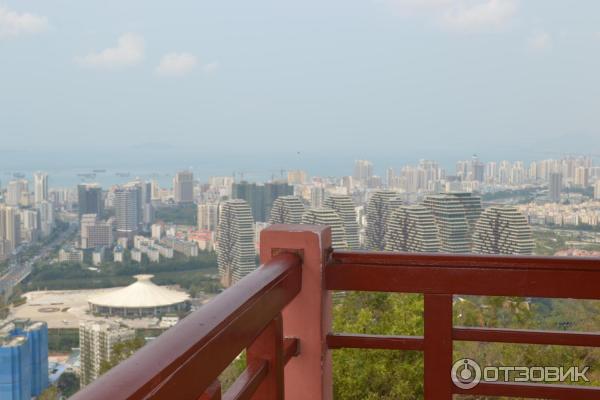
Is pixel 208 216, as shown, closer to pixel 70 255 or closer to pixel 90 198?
pixel 90 198

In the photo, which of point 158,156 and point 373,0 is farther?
point 373,0

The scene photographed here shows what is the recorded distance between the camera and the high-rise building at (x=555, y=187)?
316 inches

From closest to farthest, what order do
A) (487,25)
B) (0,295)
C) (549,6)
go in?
(0,295)
(549,6)
(487,25)

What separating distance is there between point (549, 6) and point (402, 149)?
178 inches

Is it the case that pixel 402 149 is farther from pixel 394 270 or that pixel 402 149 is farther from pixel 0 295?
pixel 394 270

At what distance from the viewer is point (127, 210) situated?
27.9 feet

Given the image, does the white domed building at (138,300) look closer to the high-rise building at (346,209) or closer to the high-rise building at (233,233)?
the high-rise building at (233,233)

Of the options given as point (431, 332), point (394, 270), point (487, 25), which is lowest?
point (431, 332)

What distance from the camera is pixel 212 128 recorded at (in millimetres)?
15945

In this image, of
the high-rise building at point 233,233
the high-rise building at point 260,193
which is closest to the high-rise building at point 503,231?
the high-rise building at point 233,233

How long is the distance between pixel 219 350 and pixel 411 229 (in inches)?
254

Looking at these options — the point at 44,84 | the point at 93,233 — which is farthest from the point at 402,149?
the point at 44,84

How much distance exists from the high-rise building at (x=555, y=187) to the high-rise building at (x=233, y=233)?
10.9 ft

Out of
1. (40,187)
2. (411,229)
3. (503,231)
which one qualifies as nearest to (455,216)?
(411,229)
